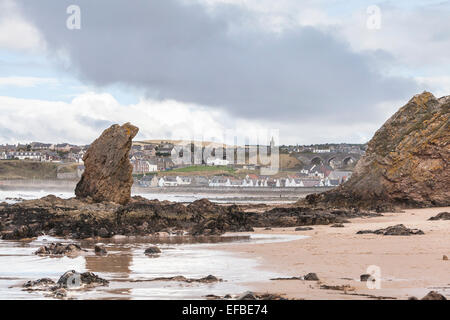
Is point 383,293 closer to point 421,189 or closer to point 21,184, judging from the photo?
point 421,189

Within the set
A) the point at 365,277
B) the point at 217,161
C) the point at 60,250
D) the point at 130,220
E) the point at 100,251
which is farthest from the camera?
the point at 217,161

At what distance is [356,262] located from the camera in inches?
522

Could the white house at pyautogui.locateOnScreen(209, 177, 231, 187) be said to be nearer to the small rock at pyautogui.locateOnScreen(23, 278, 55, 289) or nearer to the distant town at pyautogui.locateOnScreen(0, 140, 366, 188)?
the distant town at pyautogui.locateOnScreen(0, 140, 366, 188)

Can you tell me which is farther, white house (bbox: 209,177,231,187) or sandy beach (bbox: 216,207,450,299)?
white house (bbox: 209,177,231,187)

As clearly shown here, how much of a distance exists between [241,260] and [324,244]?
3511 mm

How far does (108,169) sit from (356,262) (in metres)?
20.9

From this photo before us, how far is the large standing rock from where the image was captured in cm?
3269

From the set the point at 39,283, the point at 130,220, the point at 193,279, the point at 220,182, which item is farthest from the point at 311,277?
the point at 220,182

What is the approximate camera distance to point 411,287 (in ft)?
33.0


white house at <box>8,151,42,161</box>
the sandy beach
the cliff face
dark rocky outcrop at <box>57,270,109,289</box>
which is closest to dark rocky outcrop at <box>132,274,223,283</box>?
the sandy beach

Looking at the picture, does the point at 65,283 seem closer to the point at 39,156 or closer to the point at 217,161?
the point at 217,161

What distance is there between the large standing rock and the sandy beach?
46.6 ft
